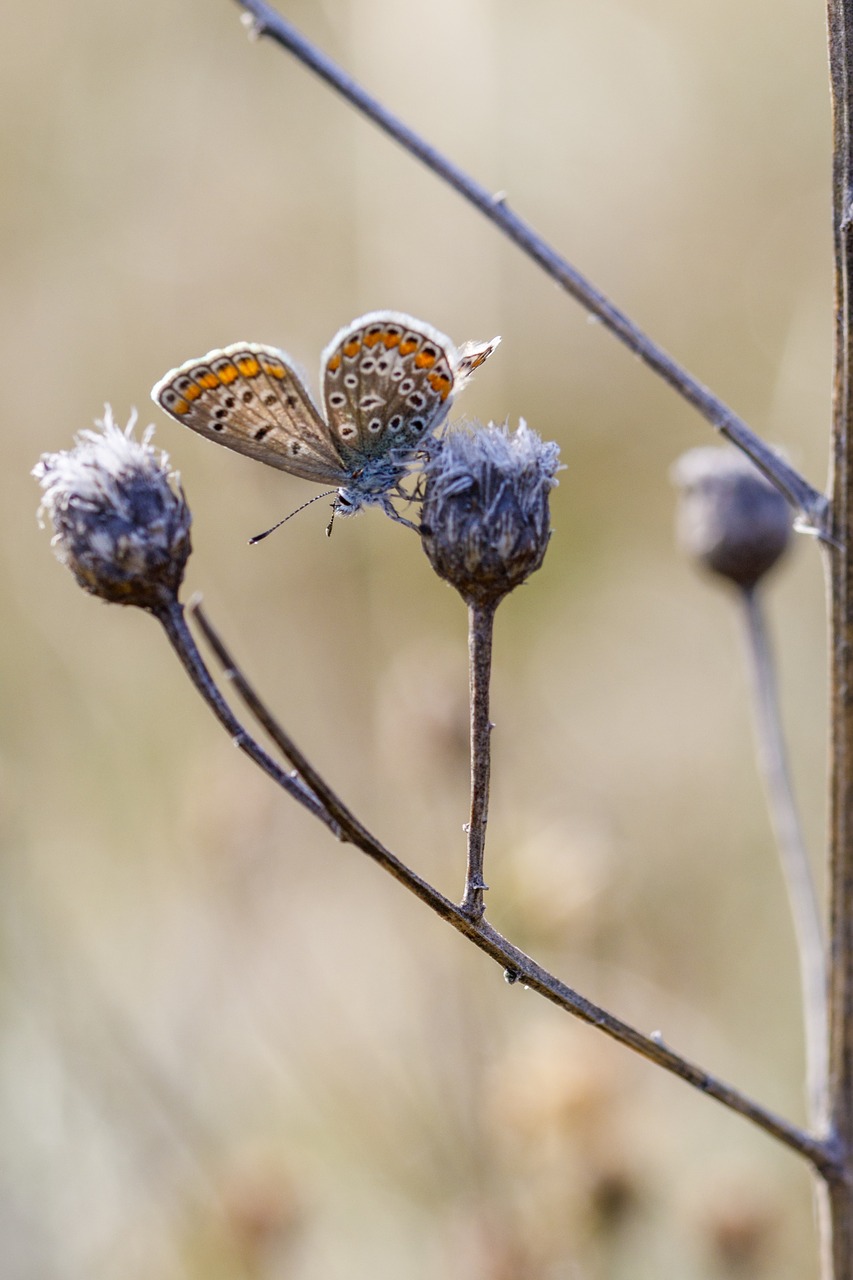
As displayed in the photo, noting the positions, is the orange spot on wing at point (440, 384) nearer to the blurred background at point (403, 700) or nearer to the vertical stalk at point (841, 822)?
the vertical stalk at point (841, 822)

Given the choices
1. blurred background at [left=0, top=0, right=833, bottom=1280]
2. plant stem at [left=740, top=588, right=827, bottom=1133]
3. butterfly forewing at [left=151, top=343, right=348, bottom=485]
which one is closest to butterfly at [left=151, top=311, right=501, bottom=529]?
butterfly forewing at [left=151, top=343, right=348, bottom=485]

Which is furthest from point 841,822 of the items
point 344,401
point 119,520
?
point 119,520

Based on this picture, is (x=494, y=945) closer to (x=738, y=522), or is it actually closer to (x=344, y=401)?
(x=344, y=401)

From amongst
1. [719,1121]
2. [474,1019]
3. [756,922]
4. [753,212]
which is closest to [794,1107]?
[719,1121]

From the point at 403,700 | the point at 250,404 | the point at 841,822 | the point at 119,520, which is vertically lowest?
the point at 841,822

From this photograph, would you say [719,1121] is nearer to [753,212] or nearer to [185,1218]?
[185,1218]

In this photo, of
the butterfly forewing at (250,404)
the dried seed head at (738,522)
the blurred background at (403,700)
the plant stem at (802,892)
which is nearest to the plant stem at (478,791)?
the butterfly forewing at (250,404)
